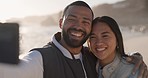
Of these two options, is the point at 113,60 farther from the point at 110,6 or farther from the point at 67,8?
the point at 110,6

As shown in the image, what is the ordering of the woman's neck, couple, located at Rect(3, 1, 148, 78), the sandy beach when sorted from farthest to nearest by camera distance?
the sandy beach, the woman's neck, couple, located at Rect(3, 1, 148, 78)

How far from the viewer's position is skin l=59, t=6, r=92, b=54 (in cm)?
137

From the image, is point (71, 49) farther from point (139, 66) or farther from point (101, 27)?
point (139, 66)

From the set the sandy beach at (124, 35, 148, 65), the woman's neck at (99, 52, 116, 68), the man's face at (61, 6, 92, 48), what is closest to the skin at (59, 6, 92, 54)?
the man's face at (61, 6, 92, 48)

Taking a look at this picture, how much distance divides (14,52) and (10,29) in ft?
0.13

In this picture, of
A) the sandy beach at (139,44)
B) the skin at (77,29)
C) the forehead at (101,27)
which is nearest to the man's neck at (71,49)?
the skin at (77,29)

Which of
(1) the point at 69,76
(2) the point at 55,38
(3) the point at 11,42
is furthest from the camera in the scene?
(2) the point at 55,38

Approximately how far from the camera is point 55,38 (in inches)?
53.3

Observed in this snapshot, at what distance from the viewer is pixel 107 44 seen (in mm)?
1403

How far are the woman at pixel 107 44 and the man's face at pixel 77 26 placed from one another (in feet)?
0.15

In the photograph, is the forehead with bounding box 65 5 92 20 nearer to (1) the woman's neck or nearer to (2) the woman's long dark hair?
(2) the woman's long dark hair

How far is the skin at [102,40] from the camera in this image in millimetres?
1396

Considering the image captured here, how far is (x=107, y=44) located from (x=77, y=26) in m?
0.16

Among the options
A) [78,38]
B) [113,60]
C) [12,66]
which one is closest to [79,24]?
[78,38]
